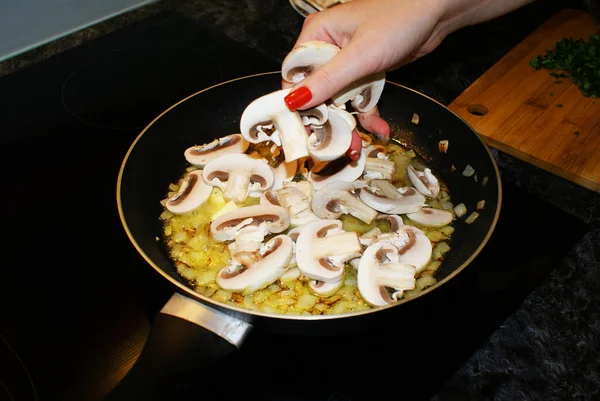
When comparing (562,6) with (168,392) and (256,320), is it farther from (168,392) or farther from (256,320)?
(168,392)

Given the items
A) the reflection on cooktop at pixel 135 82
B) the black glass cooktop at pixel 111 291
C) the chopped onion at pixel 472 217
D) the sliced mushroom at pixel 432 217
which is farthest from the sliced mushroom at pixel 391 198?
the reflection on cooktop at pixel 135 82

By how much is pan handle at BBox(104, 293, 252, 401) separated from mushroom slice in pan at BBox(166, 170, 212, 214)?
505 mm

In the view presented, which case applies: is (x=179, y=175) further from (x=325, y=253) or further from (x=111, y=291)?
(x=325, y=253)

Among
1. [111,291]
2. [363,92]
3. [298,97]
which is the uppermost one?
[298,97]

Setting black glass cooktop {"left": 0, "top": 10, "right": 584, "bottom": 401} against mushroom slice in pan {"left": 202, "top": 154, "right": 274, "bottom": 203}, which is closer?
black glass cooktop {"left": 0, "top": 10, "right": 584, "bottom": 401}

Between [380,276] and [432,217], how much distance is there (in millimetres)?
343

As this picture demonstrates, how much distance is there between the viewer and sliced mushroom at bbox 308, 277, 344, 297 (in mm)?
1372

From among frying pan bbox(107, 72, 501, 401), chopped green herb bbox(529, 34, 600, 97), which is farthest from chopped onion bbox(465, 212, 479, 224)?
chopped green herb bbox(529, 34, 600, 97)

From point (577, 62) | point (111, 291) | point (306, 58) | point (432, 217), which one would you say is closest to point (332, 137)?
point (306, 58)

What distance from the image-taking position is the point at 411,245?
1451 mm

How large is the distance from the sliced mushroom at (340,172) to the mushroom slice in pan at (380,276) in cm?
34

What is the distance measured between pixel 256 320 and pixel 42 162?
3.85 feet

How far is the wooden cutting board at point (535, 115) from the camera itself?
1.81 m

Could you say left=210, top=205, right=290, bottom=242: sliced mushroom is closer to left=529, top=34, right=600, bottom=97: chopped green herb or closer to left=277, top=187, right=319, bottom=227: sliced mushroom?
left=277, top=187, right=319, bottom=227: sliced mushroom
